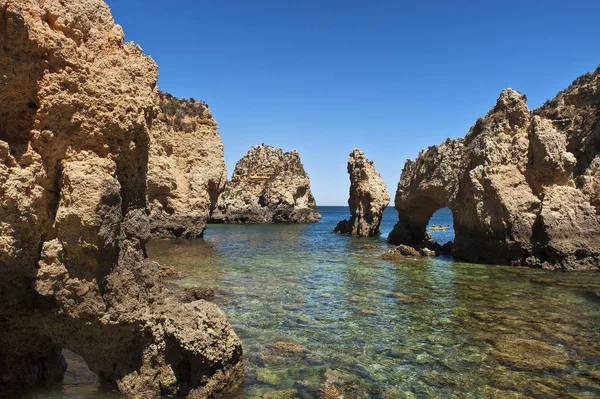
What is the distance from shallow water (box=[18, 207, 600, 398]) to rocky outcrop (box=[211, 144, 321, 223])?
61.0 meters

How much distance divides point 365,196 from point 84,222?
152ft

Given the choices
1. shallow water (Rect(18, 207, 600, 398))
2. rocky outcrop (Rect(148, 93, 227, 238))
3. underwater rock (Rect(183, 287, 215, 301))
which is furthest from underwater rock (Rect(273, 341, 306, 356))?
rocky outcrop (Rect(148, 93, 227, 238))

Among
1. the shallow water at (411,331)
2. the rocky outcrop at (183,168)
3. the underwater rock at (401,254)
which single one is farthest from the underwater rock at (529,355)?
the rocky outcrop at (183,168)

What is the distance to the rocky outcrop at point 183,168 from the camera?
121ft

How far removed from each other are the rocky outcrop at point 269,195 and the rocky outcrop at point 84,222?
74.8m

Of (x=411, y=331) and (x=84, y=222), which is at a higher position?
(x=84, y=222)

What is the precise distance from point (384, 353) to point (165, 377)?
5.01 metres

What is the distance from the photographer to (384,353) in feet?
30.2

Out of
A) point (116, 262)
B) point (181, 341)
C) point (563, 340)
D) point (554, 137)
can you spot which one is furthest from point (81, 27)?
point (554, 137)

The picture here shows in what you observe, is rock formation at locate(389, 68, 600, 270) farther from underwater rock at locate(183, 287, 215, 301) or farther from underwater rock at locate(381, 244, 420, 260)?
underwater rock at locate(183, 287, 215, 301)

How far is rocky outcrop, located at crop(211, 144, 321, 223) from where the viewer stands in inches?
3209

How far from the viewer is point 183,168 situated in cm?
4006

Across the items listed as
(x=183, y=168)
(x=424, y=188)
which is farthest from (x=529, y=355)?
(x=183, y=168)

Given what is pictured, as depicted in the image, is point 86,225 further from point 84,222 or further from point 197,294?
point 197,294
